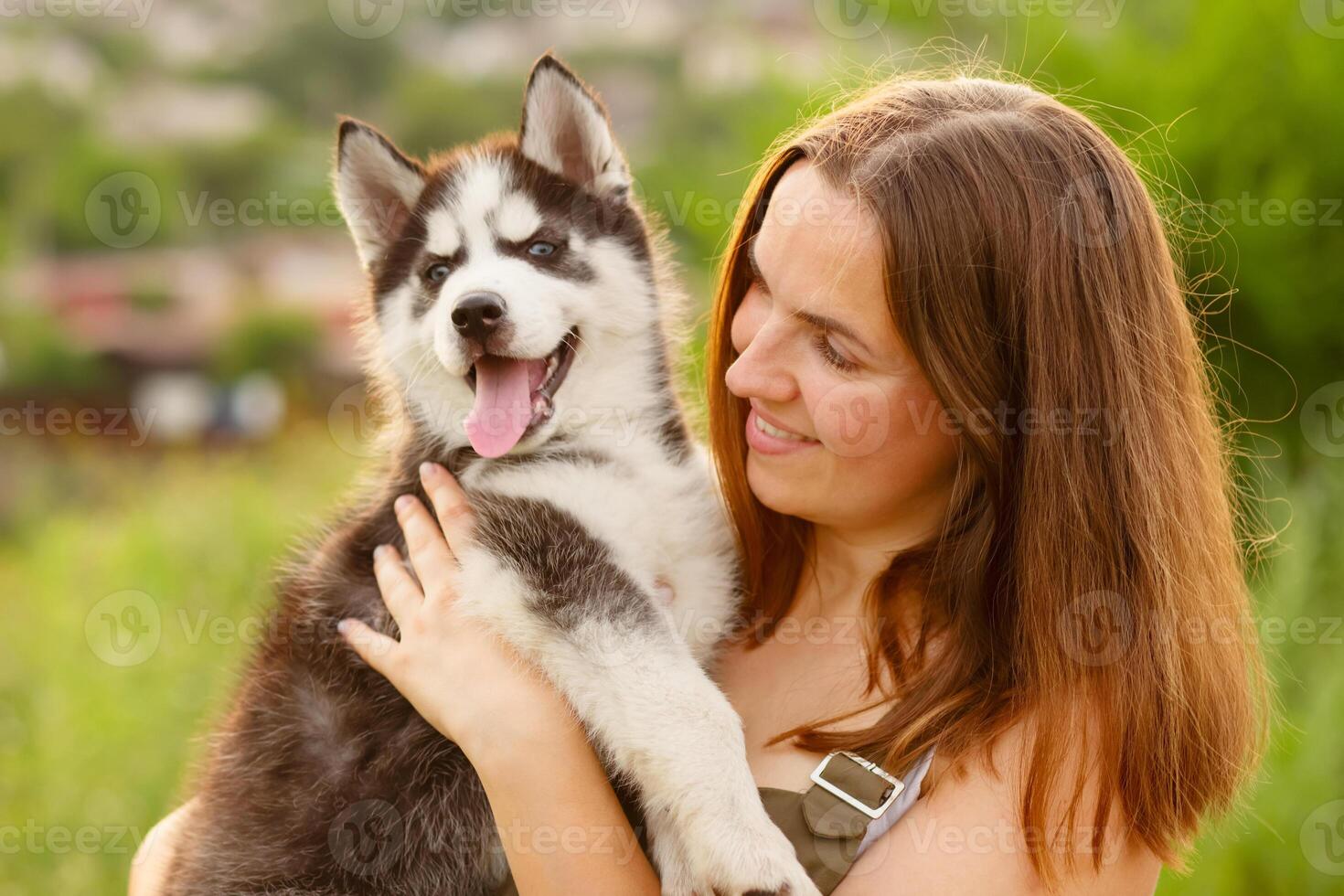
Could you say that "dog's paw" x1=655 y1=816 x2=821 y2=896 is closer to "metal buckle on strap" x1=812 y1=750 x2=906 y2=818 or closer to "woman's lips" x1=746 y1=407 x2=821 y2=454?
"metal buckle on strap" x1=812 y1=750 x2=906 y2=818

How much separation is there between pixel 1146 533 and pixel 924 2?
5.83 m

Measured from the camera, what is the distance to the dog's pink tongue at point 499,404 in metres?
2.61

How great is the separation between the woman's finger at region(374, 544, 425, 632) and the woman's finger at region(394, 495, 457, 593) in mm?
29

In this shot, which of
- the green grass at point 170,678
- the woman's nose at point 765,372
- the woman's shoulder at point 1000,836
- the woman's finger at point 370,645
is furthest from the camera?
the green grass at point 170,678

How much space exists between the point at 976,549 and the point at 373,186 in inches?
74.8

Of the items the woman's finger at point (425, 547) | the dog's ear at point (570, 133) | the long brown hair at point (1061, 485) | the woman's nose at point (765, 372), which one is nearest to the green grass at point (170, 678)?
the woman's finger at point (425, 547)

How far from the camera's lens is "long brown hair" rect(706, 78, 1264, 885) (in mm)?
2033

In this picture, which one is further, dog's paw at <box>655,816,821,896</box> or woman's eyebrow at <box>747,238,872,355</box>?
woman's eyebrow at <box>747,238,872,355</box>

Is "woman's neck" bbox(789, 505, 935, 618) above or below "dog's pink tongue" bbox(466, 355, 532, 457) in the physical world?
below

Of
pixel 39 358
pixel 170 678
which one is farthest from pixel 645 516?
pixel 39 358

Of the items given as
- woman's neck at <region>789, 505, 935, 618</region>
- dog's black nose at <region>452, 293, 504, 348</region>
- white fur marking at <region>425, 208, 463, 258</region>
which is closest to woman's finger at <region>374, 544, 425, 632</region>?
dog's black nose at <region>452, 293, 504, 348</region>

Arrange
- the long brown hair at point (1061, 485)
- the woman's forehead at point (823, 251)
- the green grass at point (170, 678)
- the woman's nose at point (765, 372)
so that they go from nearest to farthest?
the long brown hair at point (1061, 485), the woman's forehead at point (823, 251), the woman's nose at point (765, 372), the green grass at point (170, 678)

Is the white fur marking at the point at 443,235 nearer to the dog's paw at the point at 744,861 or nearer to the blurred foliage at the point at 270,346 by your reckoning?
the dog's paw at the point at 744,861

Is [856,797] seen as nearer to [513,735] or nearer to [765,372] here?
[513,735]
